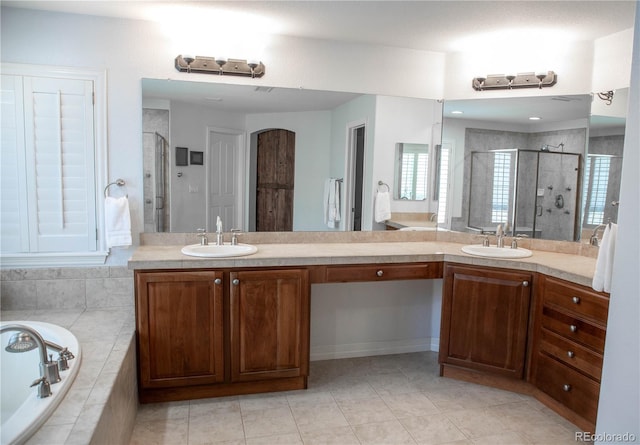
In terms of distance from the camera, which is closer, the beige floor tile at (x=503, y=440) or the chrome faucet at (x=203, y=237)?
the beige floor tile at (x=503, y=440)

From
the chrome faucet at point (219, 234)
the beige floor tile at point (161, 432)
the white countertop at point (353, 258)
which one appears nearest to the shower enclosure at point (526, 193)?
the white countertop at point (353, 258)

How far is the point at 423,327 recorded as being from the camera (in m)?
3.53

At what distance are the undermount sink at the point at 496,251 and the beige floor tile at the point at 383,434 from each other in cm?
117

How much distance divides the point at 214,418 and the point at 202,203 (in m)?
1.33

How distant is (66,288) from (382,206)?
85.0 inches

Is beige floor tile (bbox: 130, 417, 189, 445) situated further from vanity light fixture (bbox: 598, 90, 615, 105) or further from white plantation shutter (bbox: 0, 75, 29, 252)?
vanity light fixture (bbox: 598, 90, 615, 105)

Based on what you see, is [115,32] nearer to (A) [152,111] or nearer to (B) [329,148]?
(A) [152,111]

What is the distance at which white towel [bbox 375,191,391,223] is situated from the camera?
→ 3295 millimetres

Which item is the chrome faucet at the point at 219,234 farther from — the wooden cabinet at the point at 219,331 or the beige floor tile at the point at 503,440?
the beige floor tile at the point at 503,440

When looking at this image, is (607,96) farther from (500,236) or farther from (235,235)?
(235,235)

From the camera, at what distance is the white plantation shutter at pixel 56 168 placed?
8.77 ft

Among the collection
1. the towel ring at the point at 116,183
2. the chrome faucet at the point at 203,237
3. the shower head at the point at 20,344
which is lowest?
the shower head at the point at 20,344

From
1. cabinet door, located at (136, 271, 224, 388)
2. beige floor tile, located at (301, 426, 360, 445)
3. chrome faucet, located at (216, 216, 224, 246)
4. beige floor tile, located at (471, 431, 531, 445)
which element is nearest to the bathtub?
cabinet door, located at (136, 271, 224, 388)

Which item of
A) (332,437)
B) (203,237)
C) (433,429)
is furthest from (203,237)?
(433,429)
